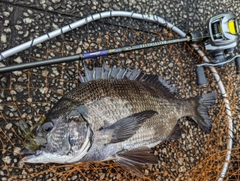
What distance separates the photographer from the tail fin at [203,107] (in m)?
2.55

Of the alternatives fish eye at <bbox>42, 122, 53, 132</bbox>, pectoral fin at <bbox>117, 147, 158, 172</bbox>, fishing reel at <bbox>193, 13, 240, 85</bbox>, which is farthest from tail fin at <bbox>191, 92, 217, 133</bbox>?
fish eye at <bbox>42, 122, 53, 132</bbox>

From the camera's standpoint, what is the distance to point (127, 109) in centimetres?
205

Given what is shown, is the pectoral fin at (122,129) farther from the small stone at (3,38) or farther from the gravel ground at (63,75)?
the small stone at (3,38)

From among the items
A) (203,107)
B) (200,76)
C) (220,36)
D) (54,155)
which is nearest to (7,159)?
(54,155)

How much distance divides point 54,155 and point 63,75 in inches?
29.4

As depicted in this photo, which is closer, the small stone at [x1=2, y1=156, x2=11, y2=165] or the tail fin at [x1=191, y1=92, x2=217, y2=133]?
the small stone at [x1=2, y1=156, x2=11, y2=165]

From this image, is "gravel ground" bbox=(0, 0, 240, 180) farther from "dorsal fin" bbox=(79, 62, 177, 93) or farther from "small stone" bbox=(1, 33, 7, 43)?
"dorsal fin" bbox=(79, 62, 177, 93)

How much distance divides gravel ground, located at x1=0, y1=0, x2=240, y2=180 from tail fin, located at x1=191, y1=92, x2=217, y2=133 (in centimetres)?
24

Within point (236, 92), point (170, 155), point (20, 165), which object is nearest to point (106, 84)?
point (20, 165)

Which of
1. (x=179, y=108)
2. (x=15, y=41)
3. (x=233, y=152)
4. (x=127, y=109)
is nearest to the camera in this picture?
(x=127, y=109)

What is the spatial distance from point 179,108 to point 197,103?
0.23 meters

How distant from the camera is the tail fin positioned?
2555 mm

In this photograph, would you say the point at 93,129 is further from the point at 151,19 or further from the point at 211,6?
the point at 211,6

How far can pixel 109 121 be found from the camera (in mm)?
1961
